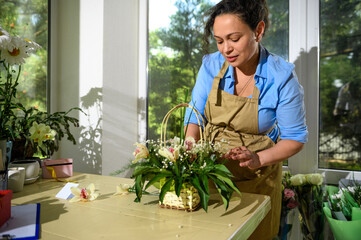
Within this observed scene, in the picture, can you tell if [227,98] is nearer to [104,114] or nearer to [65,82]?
[104,114]

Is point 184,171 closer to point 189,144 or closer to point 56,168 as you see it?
point 189,144

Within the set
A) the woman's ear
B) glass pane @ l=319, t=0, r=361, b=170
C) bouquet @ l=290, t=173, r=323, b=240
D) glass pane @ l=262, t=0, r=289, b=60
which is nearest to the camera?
the woman's ear

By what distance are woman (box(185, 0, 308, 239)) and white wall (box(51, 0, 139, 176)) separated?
888 millimetres

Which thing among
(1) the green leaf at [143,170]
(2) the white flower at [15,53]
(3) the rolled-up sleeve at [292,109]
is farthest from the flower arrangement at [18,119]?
(3) the rolled-up sleeve at [292,109]

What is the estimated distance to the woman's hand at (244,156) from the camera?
1.25 meters

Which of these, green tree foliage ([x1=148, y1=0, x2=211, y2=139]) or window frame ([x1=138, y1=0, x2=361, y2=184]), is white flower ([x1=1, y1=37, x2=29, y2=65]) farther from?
window frame ([x1=138, y1=0, x2=361, y2=184])

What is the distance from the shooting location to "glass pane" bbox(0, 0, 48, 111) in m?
2.15

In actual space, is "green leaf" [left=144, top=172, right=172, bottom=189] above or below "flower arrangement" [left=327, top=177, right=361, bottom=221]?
above

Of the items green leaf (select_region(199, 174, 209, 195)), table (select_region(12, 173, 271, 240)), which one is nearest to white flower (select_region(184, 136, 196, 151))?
green leaf (select_region(199, 174, 209, 195))

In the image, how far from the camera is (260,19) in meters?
1.46

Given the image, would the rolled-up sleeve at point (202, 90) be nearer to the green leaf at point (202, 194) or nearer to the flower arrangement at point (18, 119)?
the green leaf at point (202, 194)

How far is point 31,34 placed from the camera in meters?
2.28

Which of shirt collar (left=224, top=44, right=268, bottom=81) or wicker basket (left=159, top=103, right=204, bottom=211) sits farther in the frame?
shirt collar (left=224, top=44, right=268, bottom=81)

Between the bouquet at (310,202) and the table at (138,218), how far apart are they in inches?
25.0
